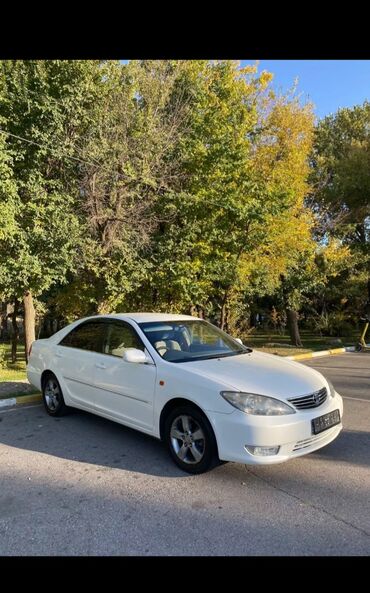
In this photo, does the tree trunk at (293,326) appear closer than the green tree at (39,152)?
No

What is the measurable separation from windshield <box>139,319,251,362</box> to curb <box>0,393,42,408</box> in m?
3.14

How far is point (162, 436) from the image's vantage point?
4.54 metres

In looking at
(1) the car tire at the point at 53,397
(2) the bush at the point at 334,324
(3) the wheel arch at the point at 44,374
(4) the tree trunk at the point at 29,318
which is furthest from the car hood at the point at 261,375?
Answer: (2) the bush at the point at 334,324

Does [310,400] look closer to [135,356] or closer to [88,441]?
[135,356]

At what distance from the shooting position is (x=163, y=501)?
3705mm

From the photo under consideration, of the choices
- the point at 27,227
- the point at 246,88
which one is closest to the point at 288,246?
the point at 246,88

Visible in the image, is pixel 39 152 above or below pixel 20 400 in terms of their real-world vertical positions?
above

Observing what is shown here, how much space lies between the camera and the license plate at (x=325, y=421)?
4082 millimetres

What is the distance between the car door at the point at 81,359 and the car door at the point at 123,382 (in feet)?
0.44

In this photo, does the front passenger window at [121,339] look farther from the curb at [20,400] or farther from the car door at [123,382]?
the curb at [20,400]

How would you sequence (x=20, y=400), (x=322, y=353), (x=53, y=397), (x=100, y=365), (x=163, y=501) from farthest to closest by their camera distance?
(x=322, y=353), (x=20, y=400), (x=53, y=397), (x=100, y=365), (x=163, y=501)

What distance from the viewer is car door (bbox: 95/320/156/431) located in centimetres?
470

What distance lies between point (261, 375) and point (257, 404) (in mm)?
474

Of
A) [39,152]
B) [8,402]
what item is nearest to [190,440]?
[8,402]
